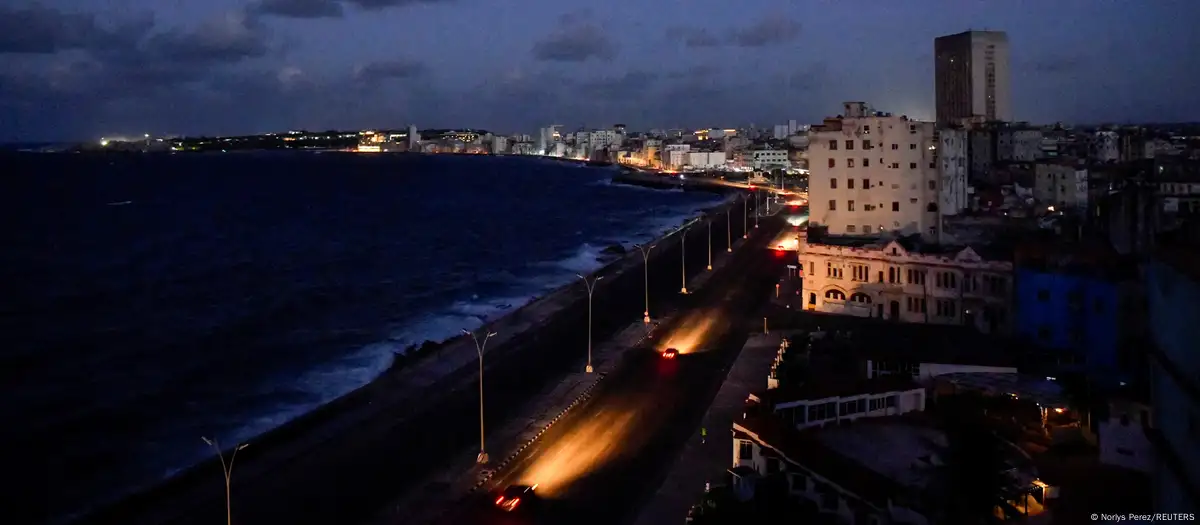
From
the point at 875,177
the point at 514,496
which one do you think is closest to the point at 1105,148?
the point at 875,177

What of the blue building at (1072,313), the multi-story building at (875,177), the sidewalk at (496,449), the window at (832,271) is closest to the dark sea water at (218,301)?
the sidewalk at (496,449)

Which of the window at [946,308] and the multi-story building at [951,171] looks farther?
the multi-story building at [951,171]

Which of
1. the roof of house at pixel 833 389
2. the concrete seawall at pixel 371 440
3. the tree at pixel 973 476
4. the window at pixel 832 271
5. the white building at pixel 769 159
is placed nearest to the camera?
the tree at pixel 973 476

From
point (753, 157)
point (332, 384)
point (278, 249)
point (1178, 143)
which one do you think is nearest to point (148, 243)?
point (278, 249)

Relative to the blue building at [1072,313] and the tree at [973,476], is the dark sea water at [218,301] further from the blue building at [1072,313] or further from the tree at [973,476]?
the blue building at [1072,313]

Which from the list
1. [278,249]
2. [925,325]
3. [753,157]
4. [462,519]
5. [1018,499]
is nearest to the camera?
[1018,499]

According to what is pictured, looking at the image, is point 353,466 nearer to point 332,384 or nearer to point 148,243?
point 332,384
